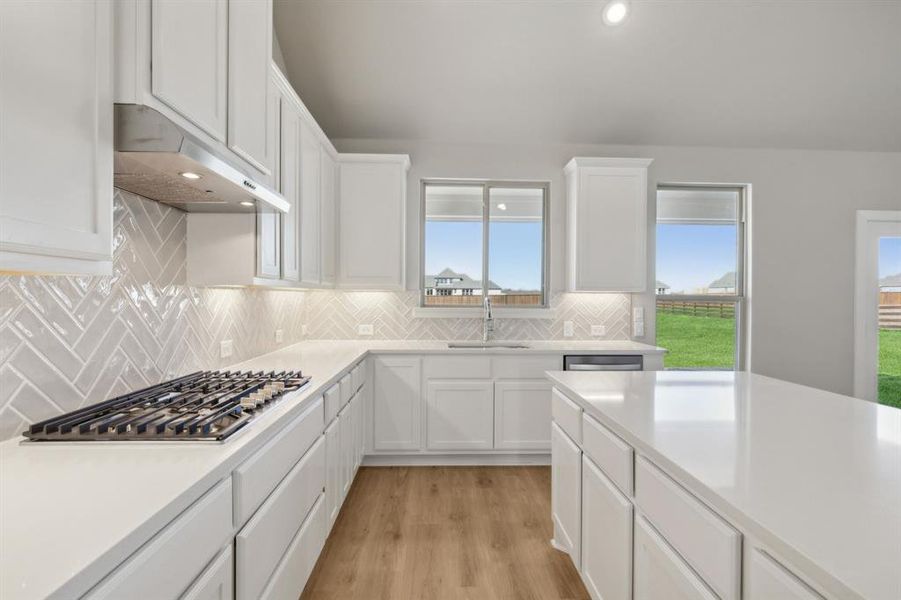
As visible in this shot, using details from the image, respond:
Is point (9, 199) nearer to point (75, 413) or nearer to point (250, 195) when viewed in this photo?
point (75, 413)

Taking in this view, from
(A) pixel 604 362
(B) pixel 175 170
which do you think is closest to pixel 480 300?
(A) pixel 604 362

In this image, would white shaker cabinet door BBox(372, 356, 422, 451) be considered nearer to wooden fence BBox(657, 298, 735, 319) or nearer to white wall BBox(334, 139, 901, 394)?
white wall BBox(334, 139, 901, 394)

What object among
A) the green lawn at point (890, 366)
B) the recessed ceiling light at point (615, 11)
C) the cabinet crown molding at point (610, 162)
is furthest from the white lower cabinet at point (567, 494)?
the green lawn at point (890, 366)

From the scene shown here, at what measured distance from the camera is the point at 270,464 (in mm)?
1415

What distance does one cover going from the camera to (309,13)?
10.3 ft

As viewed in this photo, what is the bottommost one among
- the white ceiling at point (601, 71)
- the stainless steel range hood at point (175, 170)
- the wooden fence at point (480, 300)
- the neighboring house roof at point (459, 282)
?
the wooden fence at point (480, 300)

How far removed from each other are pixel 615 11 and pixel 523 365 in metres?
2.62

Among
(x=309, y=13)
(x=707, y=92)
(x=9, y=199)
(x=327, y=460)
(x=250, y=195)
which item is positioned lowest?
(x=327, y=460)

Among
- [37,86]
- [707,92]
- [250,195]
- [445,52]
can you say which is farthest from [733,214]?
[37,86]

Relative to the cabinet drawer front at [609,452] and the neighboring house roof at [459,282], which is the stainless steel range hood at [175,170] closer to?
the cabinet drawer front at [609,452]

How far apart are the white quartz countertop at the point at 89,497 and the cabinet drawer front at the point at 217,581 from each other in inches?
7.9

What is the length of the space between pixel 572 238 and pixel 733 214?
1707mm

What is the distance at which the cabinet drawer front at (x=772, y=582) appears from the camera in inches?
29.1

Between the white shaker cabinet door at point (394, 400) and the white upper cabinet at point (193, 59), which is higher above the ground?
the white upper cabinet at point (193, 59)
